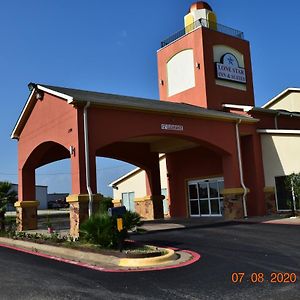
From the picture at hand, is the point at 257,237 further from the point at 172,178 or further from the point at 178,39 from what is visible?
the point at 178,39

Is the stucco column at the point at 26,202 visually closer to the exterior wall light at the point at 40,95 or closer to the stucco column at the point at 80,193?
the exterior wall light at the point at 40,95

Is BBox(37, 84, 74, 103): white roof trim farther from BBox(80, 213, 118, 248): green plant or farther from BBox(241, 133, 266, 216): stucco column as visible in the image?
BBox(241, 133, 266, 216): stucco column

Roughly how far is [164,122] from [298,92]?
17396 millimetres

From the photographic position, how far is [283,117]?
91.1 feet

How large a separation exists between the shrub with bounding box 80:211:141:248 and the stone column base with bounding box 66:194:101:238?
112 inches

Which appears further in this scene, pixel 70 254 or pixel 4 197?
pixel 4 197

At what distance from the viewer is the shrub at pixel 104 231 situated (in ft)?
41.8

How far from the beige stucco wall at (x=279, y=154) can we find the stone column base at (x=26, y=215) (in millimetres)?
Answer: 12456

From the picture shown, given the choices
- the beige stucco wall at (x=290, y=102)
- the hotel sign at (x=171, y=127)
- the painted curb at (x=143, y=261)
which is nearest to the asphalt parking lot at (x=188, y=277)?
the painted curb at (x=143, y=261)

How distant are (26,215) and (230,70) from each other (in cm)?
1566

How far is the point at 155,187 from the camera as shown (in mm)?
28453

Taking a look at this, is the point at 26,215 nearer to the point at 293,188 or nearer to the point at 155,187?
the point at 155,187

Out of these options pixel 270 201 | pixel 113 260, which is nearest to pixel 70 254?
pixel 113 260

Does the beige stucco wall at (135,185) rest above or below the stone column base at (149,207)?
above
